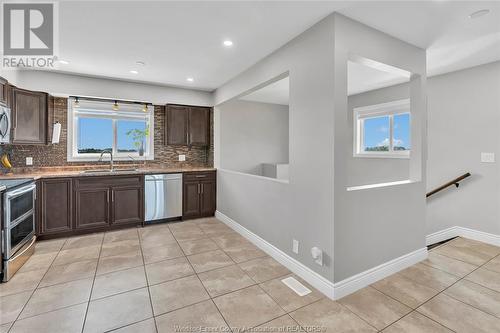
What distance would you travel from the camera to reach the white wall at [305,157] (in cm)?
217

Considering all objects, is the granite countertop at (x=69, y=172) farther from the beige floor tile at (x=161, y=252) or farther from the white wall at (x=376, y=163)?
the white wall at (x=376, y=163)

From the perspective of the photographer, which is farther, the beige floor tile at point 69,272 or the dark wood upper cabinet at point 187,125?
the dark wood upper cabinet at point 187,125

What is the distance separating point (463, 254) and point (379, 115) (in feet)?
8.69

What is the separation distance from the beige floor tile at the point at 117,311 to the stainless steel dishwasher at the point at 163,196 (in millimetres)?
2132

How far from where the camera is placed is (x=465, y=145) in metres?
3.53

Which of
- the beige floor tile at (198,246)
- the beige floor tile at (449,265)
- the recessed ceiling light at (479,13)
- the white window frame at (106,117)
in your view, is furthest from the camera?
the white window frame at (106,117)

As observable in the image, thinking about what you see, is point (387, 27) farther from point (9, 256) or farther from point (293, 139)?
point (9, 256)

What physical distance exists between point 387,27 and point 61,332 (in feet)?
12.3

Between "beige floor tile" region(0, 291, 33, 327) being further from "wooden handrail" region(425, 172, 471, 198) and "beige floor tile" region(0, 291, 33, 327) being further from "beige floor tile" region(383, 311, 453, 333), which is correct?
"wooden handrail" region(425, 172, 471, 198)

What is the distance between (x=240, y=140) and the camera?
5355 millimetres

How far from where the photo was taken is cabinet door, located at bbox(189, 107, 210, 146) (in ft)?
15.9

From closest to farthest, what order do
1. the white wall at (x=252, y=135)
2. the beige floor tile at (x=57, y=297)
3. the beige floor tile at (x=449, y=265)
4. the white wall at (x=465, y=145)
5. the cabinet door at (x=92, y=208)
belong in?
the beige floor tile at (x=57, y=297), the beige floor tile at (x=449, y=265), the white wall at (x=465, y=145), the cabinet door at (x=92, y=208), the white wall at (x=252, y=135)

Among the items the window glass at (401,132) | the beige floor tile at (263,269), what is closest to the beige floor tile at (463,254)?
the window glass at (401,132)

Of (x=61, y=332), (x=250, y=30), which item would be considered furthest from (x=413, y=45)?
(x=61, y=332)
